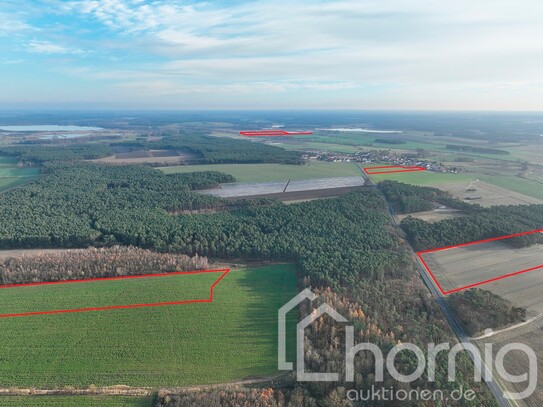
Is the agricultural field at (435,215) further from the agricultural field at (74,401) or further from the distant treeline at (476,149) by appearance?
the distant treeline at (476,149)

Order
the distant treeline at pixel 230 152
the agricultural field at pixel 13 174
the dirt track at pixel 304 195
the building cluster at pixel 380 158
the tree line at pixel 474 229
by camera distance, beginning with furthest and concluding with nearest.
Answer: the distant treeline at pixel 230 152 < the building cluster at pixel 380 158 < the agricultural field at pixel 13 174 < the dirt track at pixel 304 195 < the tree line at pixel 474 229

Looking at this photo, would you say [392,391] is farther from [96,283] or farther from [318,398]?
[96,283]

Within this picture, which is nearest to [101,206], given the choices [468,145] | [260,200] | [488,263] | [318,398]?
[260,200]

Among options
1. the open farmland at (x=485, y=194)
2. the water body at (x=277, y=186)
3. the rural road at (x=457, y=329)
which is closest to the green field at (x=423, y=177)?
the open farmland at (x=485, y=194)

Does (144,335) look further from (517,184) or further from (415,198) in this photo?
(517,184)

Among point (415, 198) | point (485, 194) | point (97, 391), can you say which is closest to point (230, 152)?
point (415, 198)
